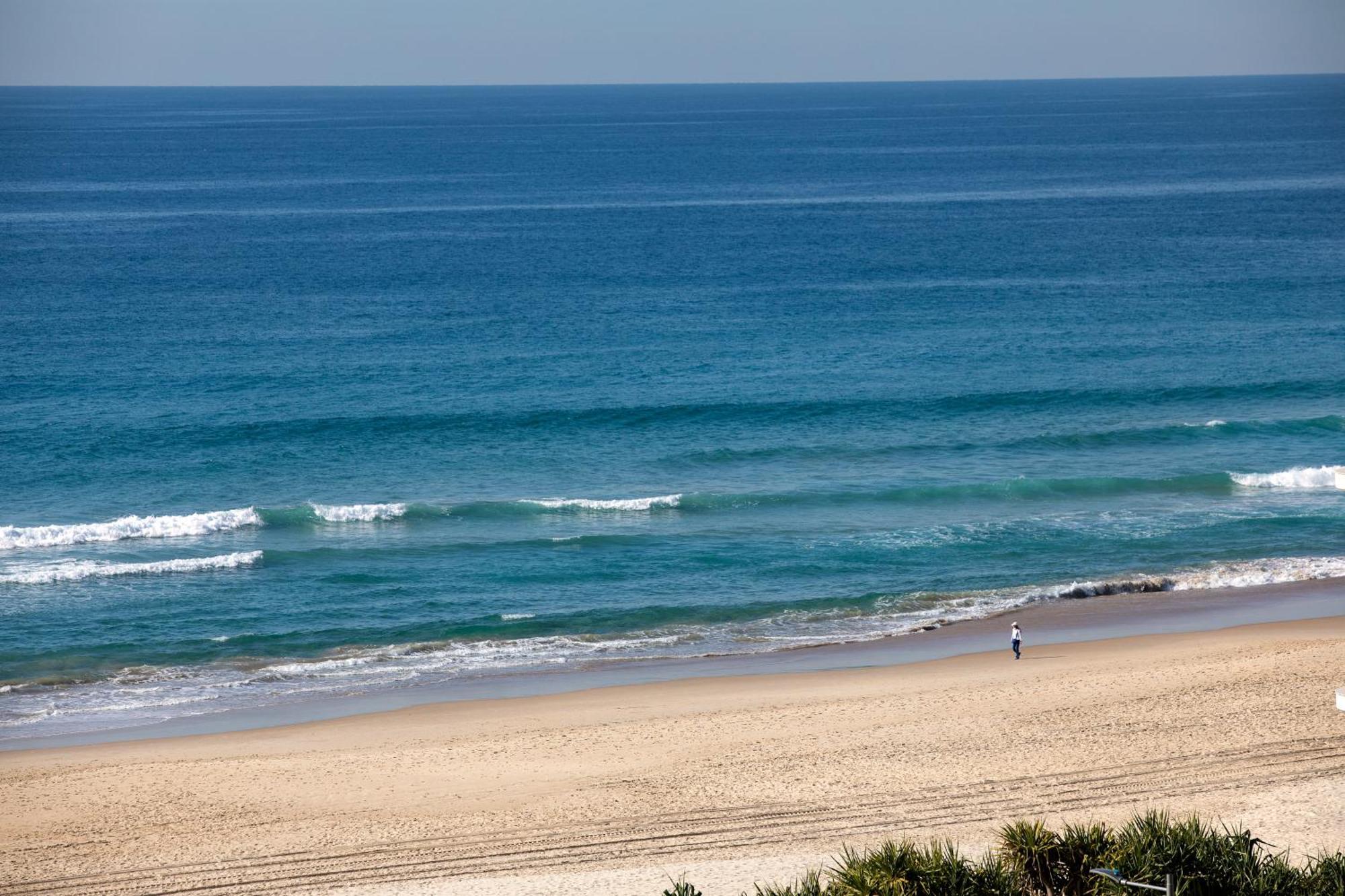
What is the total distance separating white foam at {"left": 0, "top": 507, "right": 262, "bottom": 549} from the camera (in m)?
39.3

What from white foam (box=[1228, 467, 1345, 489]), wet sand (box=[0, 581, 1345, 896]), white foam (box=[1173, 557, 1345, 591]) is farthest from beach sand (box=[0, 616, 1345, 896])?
white foam (box=[1228, 467, 1345, 489])

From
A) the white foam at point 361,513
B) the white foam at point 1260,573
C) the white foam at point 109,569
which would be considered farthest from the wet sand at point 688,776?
the white foam at point 361,513

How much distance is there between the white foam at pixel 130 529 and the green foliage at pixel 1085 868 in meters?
27.3

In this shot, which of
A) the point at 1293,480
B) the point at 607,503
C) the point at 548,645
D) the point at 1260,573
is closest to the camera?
the point at 548,645

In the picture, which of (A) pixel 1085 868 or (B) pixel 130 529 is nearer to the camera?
(A) pixel 1085 868

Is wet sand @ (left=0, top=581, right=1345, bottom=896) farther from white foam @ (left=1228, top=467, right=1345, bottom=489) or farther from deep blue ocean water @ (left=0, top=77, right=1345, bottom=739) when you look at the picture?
→ white foam @ (left=1228, top=467, right=1345, bottom=489)

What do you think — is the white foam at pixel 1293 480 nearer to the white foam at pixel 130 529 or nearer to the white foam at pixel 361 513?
the white foam at pixel 361 513

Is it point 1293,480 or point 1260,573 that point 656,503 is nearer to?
point 1260,573

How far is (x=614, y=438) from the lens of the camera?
48969mm

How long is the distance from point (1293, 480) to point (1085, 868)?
31.0 m

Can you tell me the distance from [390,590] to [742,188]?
89567 millimetres

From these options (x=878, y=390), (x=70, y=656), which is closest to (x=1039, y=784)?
(x=70, y=656)

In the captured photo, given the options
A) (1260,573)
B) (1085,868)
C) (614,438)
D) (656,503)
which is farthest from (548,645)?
(1260,573)

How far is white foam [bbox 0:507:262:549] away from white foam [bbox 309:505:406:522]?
198 centimetres
